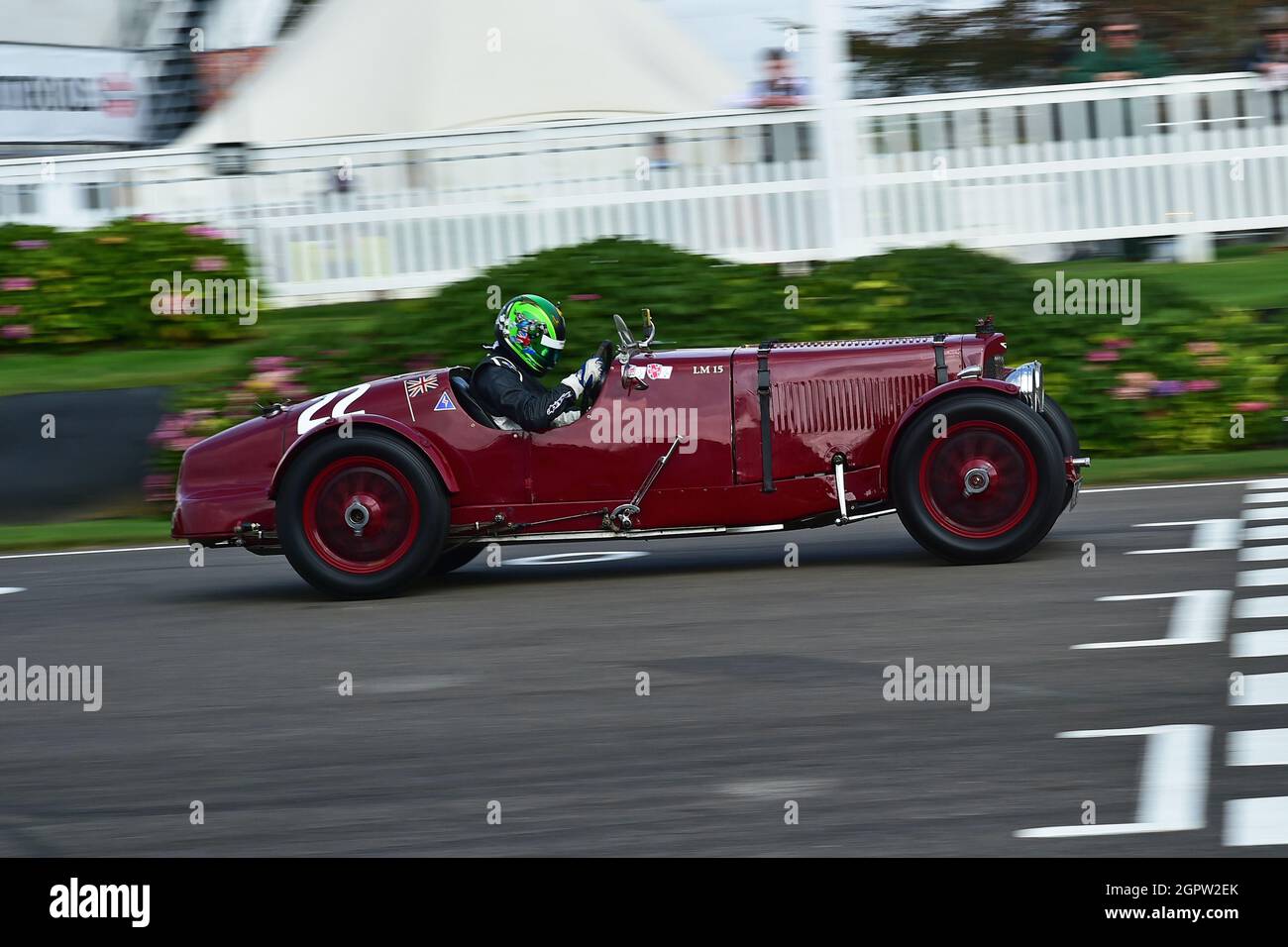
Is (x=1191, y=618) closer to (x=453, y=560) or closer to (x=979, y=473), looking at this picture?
(x=979, y=473)

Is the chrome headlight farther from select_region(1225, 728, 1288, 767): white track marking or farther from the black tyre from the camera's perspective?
select_region(1225, 728, 1288, 767): white track marking

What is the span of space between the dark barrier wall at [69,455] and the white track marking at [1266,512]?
7.21m

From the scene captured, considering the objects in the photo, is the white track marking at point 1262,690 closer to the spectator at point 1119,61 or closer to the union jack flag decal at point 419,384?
the union jack flag decal at point 419,384

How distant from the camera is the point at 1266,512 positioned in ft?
31.0

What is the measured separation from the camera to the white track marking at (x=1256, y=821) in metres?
4.38

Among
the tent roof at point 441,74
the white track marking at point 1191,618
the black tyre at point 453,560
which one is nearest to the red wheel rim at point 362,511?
the black tyre at point 453,560

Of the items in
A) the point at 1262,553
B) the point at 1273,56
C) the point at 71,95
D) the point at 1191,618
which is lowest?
the point at 1191,618

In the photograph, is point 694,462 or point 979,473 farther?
point 694,462

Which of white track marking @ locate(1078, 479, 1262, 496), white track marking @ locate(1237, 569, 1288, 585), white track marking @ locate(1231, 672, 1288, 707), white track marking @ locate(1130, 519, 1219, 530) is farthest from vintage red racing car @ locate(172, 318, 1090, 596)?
white track marking @ locate(1078, 479, 1262, 496)

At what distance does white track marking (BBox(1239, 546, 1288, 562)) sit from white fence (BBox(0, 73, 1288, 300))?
6.67 m

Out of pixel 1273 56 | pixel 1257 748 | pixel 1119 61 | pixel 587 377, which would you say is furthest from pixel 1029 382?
pixel 1273 56

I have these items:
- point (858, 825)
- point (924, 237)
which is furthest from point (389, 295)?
point (858, 825)

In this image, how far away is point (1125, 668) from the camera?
621 centimetres

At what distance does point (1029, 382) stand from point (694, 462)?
5.31 ft
